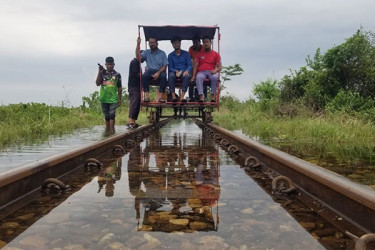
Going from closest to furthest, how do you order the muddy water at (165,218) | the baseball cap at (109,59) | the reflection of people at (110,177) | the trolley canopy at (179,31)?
the muddy water at (165,218) < the reflection of people at (110,177) < the baseball cap at (109,59) < the trolley canopy at (179,31)

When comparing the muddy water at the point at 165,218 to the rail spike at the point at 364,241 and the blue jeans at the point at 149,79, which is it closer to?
the rail spike at the point at 364,241

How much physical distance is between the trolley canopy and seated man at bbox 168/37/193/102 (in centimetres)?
41

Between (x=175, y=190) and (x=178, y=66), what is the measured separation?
6.19m

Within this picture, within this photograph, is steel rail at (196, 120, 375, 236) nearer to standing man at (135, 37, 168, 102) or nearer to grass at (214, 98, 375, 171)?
grass at (214, 98, 375, 171)

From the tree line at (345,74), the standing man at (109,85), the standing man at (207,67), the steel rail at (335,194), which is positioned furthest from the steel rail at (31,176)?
the tree line at (345,74)

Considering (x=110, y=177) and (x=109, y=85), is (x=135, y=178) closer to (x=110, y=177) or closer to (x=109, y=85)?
(x=110, y=177)

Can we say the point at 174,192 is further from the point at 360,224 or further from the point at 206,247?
the point at 360,224

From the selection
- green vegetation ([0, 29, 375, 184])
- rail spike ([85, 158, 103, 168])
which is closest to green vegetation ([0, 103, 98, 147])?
green vegetation ([0, 29, 375, 184])

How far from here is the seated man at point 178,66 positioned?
830 cm

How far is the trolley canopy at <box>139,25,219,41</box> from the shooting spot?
8.58 m

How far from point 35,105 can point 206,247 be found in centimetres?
972

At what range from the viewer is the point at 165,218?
1.90 metres

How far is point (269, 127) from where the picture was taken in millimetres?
9273

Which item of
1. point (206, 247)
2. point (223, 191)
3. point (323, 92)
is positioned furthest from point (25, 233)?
point (323, 92)
